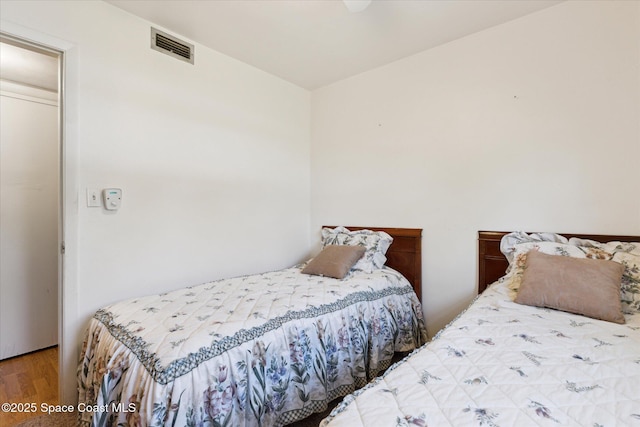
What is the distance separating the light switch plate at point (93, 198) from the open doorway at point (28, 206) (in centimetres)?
102

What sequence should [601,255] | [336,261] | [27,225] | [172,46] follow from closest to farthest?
[601,255]
[172,46]
[336,261]
[27,225]

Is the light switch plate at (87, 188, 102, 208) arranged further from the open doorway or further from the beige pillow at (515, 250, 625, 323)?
the beige pillow at (515, 250, 625, 323)

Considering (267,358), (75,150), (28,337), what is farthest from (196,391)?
(28,337)

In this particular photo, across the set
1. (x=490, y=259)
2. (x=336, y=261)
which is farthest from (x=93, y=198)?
(x=490, y=259)

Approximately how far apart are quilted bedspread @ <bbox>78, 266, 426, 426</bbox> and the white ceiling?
1.84 meters

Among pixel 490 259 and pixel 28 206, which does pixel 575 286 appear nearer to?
pixel 490 259

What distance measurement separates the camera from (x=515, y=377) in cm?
89

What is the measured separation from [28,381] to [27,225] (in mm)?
1248

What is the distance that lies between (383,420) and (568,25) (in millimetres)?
2483

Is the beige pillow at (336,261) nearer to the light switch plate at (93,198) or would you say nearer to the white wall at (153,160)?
the white wall at (153,160)

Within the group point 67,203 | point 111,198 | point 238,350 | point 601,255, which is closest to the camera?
point 238,350

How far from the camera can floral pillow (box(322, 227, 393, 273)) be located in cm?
248

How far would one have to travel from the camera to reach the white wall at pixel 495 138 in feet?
5.77

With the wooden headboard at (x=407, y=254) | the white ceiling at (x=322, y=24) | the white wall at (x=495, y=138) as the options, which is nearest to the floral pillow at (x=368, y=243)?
the wooden headboard at (x=407, y=254)
